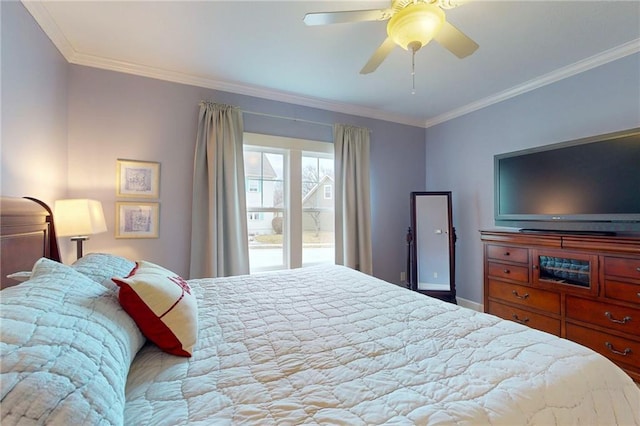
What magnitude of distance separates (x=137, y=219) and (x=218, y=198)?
2.49 feet

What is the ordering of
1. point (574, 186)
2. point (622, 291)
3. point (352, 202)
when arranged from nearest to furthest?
point (622, 291) < point (574, 186) < point (352, 202)

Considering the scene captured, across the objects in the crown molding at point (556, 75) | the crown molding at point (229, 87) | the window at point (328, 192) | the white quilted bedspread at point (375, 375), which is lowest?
the white quilted bedspread at point (375, 375)

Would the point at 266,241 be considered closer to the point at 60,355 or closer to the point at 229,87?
the point at 229,87

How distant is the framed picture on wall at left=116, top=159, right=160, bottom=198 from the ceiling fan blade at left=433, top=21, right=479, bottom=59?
2.62 metres

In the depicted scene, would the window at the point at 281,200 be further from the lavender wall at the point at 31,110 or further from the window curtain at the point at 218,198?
the lavender wall at the point at 31,110

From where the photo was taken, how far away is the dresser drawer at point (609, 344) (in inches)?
76.2

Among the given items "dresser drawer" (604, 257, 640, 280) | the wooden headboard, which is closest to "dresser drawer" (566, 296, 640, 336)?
"dresser drawer" (604, 257, 640, 280)

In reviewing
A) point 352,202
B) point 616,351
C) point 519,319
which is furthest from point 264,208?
point 616,351

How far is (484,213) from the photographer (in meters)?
3.46

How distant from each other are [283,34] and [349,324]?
2.14 metres

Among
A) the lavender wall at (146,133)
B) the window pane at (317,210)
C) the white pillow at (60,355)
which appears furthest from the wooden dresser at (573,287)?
the white pillow at (60,355)

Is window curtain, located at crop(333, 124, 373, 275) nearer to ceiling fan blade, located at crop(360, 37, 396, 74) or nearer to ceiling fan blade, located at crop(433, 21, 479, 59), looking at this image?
ceiling fan blade, located at crop(360, 37, 396, 74)

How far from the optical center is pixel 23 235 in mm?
1429

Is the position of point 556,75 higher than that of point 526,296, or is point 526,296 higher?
point 556,75
